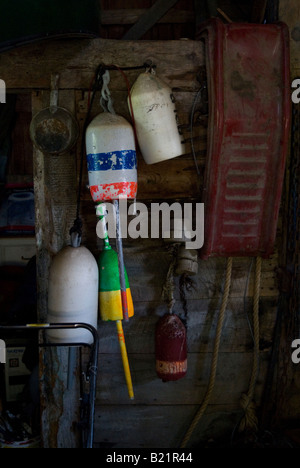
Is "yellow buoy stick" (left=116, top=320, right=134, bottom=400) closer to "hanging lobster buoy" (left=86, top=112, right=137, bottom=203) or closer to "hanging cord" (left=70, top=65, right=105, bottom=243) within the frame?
"hanging cord" (left=70, top=65, right=105, bottom=243)

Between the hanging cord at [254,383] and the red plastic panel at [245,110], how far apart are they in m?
0.47

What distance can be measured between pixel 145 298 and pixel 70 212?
0.66 metres

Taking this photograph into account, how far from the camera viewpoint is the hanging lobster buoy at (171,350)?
2.28 m

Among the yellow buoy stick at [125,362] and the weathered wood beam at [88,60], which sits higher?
the weathered wood beam at [88,60]

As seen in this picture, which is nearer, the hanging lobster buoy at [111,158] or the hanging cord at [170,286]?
the hanging lobster buoy at [111,158]

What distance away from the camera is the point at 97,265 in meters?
2.24

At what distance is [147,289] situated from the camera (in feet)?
7.94

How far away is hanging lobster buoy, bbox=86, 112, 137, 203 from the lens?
2.06 meters
